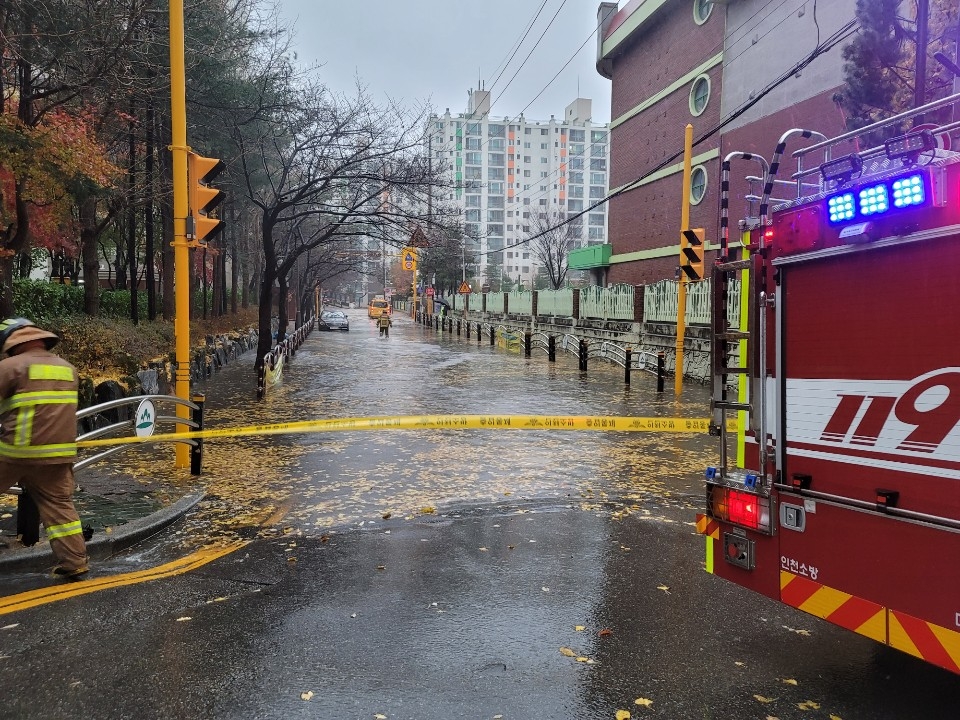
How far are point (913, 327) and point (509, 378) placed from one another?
1660cm

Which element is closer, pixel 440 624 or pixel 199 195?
pixel 440 624

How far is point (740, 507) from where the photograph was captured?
12.5 feet

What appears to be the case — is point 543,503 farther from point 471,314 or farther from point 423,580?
point 471,314

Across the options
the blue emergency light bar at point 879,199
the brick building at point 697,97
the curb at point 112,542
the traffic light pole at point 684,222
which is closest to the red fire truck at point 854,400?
the blue emergency light bar at point 879,199

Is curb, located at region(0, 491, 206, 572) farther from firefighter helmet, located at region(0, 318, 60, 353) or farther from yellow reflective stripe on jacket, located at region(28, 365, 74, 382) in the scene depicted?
firefighter helmet, located at region(0, 318, 60, 353)

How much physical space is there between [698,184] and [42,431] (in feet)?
102

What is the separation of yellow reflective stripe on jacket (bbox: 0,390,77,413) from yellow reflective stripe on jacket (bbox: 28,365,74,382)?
0.32ft

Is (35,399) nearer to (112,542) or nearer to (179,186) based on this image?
(112,542)

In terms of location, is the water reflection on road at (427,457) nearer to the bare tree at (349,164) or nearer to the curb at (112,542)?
the curb at (112,542)

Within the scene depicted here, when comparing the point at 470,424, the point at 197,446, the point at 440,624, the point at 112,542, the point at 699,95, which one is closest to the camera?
the point at 440,624

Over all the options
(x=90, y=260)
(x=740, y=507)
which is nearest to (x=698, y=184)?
(x=90, y=260)

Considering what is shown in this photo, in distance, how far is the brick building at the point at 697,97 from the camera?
985 inches

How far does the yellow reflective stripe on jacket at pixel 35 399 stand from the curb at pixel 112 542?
3.90ft

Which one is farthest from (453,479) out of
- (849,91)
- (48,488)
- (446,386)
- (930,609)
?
(849,91)
